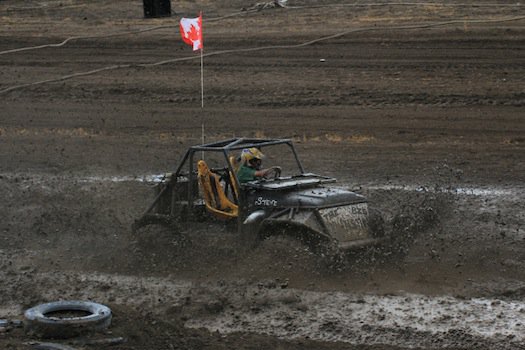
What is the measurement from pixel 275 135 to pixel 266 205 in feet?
23.3

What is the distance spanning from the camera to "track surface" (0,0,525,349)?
9.95 meters

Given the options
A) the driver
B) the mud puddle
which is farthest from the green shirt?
the mud puddle

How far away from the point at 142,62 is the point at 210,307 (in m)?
13.2

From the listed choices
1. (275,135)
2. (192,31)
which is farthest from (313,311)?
(275,135)

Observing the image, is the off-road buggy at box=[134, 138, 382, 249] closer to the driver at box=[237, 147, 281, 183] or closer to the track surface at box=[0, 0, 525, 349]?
the driver at box=[237, 147, 281, 183]

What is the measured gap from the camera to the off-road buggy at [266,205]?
10797 millimetres

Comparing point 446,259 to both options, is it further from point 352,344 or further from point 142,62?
point 142,62

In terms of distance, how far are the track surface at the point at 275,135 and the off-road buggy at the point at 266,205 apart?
0.20 m

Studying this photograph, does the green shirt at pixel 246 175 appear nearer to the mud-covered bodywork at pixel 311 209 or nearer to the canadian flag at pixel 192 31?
the mud-covered bodywork at pixel 311 209

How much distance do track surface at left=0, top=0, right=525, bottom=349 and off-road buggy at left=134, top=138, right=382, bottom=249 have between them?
0.20 metres

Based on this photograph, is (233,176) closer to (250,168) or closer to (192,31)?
(250,168)

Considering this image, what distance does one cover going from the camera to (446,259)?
11500 millimetres

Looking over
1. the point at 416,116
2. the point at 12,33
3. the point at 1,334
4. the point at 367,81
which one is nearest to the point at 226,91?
the point at 367,81

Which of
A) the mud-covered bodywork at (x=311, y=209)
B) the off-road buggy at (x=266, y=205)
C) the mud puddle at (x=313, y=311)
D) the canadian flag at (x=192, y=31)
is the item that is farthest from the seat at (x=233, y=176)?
the canadian flag at (x=192, y=31)
